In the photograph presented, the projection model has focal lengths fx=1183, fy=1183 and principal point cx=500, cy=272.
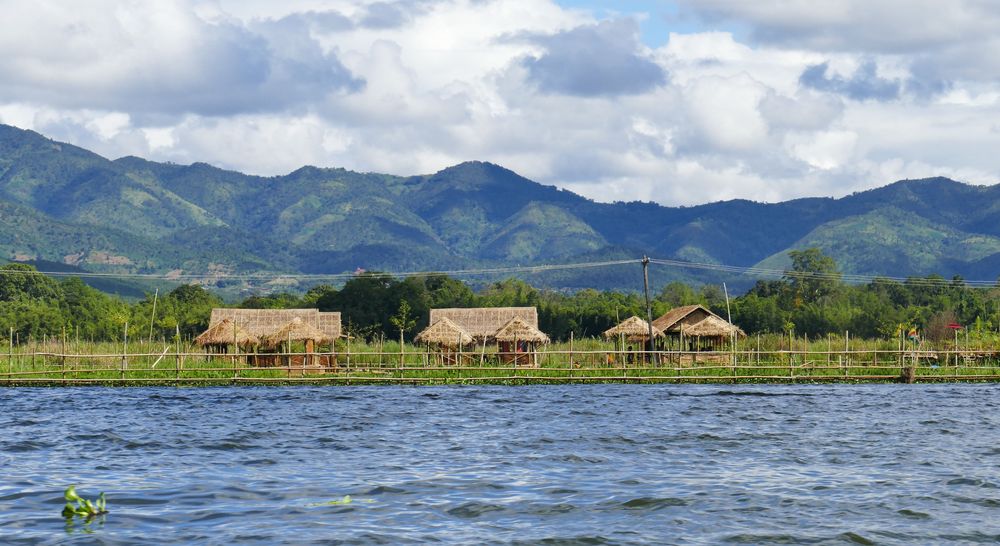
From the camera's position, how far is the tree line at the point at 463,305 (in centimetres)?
6397

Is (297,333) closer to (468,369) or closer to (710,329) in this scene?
(468,369)

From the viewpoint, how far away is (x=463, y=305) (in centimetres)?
7219

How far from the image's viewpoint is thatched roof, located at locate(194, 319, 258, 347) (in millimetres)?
44531

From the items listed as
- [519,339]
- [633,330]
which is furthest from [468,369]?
[633,330]

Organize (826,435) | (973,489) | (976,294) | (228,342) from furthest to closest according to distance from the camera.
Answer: (976,294) < (228,342) < (826,435) < (973,489)

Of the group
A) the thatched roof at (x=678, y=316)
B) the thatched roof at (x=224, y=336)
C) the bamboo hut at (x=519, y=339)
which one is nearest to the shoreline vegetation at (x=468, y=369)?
the thatched roof at (x=224, y=336)

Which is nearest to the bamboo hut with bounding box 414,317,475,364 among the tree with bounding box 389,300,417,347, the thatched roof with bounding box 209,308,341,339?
the thatched roof with bounding box 209,308,341,339

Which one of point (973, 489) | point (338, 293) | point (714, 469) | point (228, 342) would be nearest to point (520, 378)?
point (228, 342)

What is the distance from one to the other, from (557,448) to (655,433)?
10.1ft

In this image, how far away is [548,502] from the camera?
615 inches

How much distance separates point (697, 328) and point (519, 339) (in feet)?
25.7

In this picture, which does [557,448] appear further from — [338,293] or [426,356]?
[338,293]

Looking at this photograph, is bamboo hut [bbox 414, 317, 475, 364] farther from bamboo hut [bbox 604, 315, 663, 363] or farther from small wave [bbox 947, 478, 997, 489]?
small wave [bbox 947, 478, 997, 489]

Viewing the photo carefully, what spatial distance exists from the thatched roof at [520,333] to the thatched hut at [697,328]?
5691mm
